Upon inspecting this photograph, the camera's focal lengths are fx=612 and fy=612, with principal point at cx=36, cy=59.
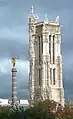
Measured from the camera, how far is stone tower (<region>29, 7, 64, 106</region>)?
143250mm

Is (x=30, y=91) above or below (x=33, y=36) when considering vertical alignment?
below

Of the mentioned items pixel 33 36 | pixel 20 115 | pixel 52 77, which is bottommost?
pixel 20 115

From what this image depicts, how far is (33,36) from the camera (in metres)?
147

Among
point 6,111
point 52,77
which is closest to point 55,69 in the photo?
point 52,77

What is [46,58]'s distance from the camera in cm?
14275

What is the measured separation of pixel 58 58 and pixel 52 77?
474cm

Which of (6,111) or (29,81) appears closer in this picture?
(6,111)

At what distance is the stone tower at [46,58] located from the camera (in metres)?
143

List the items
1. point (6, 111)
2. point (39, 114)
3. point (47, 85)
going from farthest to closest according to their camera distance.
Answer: point (47, 85), point (6, 111), point (39, 114)

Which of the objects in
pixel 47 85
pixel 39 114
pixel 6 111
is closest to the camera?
pixel 39 114

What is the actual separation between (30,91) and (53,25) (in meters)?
16.7

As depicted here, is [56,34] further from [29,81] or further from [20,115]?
[20,115]

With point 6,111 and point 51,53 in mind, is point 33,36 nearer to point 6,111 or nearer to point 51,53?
point 51,53

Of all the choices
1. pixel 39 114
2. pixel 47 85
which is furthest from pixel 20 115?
pixel 47 85
